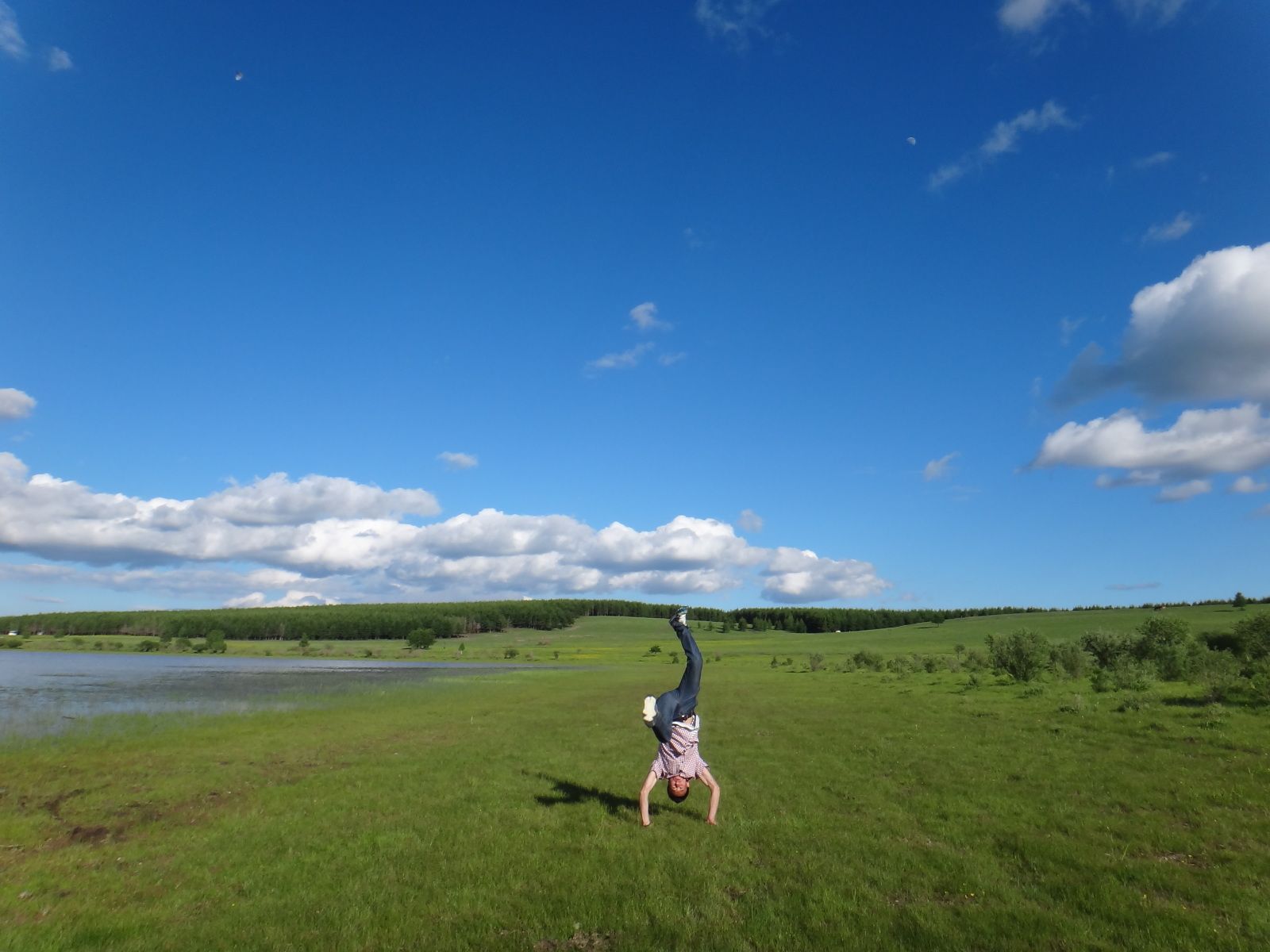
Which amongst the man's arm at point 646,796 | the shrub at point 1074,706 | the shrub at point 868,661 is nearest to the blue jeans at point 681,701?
the man's arm at point 646,796

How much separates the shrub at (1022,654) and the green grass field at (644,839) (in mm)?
21187

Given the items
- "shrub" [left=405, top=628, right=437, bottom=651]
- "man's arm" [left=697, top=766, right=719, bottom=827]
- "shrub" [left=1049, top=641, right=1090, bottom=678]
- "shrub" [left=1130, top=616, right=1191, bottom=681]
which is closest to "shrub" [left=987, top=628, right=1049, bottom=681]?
"shrub" [left=1049, top=641, right=1090, bottom=678]

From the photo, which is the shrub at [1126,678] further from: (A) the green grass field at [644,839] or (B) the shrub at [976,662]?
(B) the shrub at [976,662]

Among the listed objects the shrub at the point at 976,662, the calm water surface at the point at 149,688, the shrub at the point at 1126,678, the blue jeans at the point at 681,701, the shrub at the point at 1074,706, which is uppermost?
the blue jeans at the point at 681,701

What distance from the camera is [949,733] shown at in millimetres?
28016

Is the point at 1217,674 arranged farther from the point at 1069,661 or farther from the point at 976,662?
the point at 976,662

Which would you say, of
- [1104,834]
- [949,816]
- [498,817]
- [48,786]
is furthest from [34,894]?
[1104,834]

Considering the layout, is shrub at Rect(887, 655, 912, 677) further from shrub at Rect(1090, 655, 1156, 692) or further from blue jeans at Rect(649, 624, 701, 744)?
blue jeans at Rect(649, 624, 701, 744)

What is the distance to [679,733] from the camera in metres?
15.0

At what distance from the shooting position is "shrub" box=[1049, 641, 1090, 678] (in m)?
50.8

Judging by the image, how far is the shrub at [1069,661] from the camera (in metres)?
50.8

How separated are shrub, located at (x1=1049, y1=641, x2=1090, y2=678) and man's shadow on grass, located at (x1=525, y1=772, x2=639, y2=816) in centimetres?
4381

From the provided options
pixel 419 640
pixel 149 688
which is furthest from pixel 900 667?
pixel 419 640

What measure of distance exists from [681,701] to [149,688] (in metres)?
56.4
